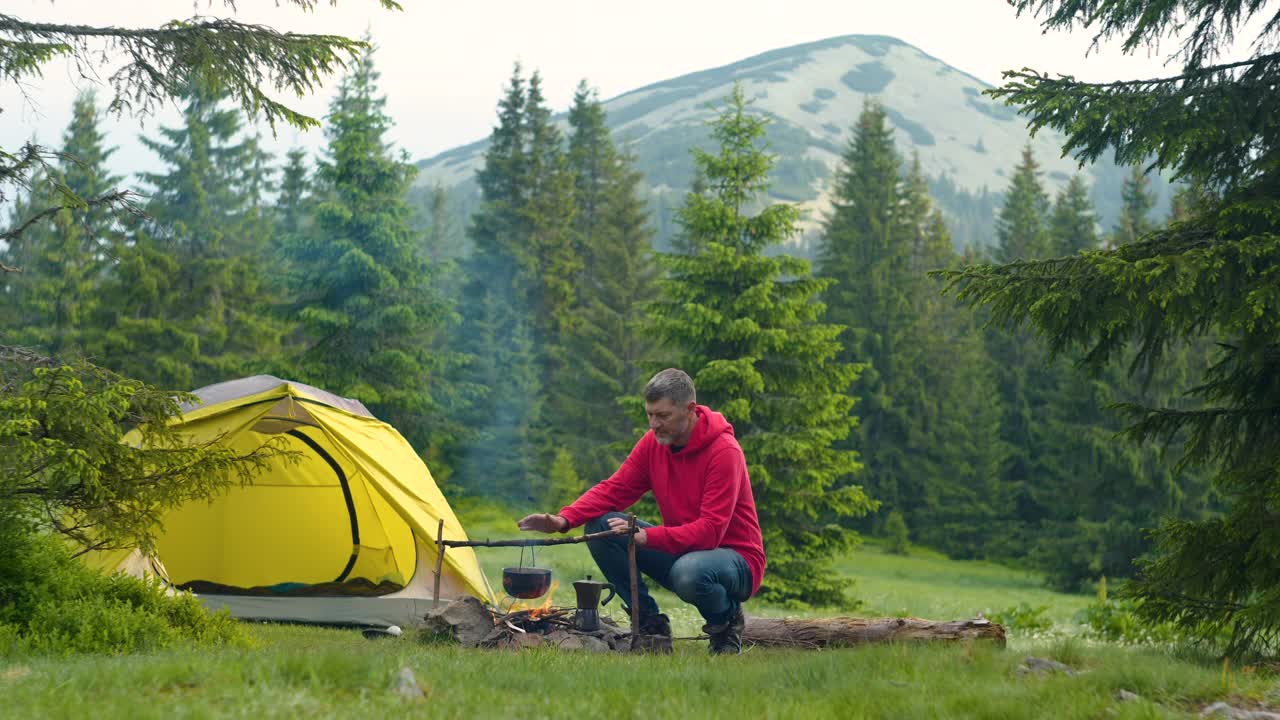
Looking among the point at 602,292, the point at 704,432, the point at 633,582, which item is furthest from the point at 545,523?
the point at 602,292

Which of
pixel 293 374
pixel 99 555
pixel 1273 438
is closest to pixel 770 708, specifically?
pixel 1273 438

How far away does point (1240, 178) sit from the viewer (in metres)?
6.34

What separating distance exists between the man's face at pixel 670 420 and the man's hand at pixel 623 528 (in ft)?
1.69

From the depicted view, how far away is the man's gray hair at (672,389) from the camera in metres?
5.95

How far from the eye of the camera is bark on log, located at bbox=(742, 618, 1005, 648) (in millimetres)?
5867

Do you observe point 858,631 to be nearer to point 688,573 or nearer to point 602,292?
point 688,573

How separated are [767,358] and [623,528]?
1000cm

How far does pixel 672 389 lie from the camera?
5965 millimetres

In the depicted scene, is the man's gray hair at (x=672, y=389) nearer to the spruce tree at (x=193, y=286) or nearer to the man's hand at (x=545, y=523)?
the man's hand at (x=545, y=523)

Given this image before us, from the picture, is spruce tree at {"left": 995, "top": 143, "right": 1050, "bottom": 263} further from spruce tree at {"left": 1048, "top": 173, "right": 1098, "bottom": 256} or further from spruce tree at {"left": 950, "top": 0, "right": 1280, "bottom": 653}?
spruce tree at {"left": 950, "top": 0, "right": 1280, "bottom": 653}

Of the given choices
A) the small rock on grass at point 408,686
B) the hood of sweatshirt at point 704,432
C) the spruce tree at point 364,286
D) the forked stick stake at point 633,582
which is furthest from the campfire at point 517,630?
the spruce tree at point 364,286

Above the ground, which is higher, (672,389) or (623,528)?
(672,389)

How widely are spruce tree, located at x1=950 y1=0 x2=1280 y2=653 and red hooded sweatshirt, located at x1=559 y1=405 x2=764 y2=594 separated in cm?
167

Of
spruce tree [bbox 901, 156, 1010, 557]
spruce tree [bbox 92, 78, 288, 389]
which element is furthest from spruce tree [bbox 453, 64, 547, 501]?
spruce tree [bbox 901, 156, 1010, 557]
